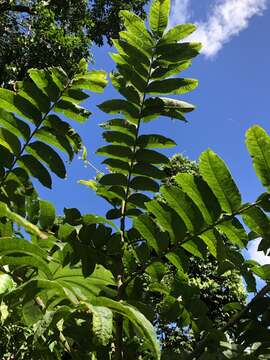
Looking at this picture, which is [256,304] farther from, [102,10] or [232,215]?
[102,10]

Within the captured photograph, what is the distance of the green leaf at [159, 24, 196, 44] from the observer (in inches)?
73.4

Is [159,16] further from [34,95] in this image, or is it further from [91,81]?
[34,95]

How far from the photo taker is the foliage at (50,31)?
14391mm

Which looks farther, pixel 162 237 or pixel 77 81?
pixel 77 81

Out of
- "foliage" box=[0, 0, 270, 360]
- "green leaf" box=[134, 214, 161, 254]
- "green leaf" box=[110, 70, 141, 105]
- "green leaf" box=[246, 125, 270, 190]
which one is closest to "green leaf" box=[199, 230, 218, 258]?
"foliage" box=[0, 0, 270, 360]

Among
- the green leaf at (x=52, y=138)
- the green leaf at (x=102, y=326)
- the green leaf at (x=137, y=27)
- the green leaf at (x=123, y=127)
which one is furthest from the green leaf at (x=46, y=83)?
the green leaf at (x=102, y=326)

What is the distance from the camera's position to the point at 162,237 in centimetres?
166

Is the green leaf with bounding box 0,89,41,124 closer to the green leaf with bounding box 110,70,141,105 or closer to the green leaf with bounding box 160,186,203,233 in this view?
the green leaf with bounding box 110,70,141,105

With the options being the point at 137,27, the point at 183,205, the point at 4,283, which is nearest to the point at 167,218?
the point at 183,205

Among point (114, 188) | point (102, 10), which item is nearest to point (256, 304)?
point (114, 188)

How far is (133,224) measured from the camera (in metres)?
1.67

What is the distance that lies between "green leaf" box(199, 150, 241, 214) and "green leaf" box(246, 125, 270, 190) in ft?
0.28

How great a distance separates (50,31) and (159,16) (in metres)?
13.2

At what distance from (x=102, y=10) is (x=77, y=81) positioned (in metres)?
15.8
